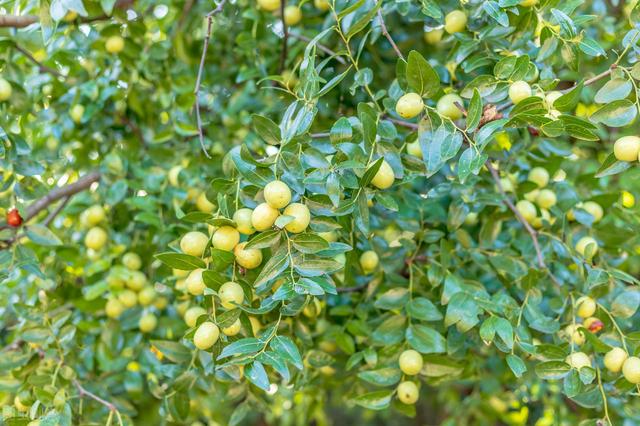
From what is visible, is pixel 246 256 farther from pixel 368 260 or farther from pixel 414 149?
pixel 414 149

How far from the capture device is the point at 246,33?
137 cm

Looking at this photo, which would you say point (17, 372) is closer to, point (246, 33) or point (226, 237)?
point (226, 237)

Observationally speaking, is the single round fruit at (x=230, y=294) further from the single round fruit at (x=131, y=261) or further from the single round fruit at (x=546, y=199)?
the single round fruit at (x=546, y=199)

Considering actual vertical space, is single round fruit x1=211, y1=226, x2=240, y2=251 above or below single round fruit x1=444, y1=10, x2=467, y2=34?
below

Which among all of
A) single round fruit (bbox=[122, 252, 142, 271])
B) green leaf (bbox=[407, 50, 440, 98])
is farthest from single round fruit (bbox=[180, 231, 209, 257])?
single round fruit (bbox=[122, 252, 142, 271])

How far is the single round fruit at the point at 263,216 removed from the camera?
0.80m

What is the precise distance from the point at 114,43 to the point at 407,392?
2.89 feet

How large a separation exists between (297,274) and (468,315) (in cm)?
30

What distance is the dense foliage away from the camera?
852 mm

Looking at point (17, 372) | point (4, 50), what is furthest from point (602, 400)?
point (4, 50)

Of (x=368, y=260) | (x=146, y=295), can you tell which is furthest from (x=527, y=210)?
(x=146, y=295)

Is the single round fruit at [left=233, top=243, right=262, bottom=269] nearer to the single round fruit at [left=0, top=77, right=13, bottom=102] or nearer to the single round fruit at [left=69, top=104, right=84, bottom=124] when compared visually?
the single round fruit at [left=0, top=77, right=13, bottom=102]

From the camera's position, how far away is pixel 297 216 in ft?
2.63

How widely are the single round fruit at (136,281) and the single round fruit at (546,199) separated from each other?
2.41 ft
